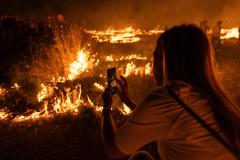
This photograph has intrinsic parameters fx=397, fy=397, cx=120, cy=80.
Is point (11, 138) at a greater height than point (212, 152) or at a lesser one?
lesser

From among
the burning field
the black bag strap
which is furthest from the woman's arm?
the burning field

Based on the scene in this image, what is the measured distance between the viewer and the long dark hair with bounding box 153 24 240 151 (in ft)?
7.08

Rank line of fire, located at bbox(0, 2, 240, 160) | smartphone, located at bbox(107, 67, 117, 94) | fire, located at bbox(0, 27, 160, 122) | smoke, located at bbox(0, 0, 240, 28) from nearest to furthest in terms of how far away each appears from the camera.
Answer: smartphone, located at bbox(107, 67, 117, 94) < line of fire, located at bbox(0, 2, 240, 160) < fire, located at bbox(0, 27, 160, 122) < smoke, located at bbox(0, 0, 240, 28)

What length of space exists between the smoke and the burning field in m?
7.47

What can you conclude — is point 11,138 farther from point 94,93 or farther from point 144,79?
point 144,79

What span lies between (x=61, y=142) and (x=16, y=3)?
699 inches

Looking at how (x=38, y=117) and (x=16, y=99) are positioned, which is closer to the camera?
(x=38, y=117)

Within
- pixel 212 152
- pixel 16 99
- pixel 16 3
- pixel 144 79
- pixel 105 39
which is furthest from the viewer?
pixel 16 3

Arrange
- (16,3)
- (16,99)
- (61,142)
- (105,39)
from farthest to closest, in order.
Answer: (16,3) < (105,39) < (16,99) < (61,142)

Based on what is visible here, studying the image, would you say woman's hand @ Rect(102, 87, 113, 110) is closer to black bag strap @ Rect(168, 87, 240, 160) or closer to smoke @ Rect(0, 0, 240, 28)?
black bag strap @ Rect(168, 87, 240, 160)

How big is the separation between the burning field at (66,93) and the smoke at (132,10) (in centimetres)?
747

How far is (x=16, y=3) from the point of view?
70.9 feet

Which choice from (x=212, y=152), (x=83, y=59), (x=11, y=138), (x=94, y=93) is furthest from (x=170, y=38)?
(x=83, y=59)

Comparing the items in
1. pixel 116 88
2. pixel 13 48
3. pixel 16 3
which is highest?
pixel 16 3
